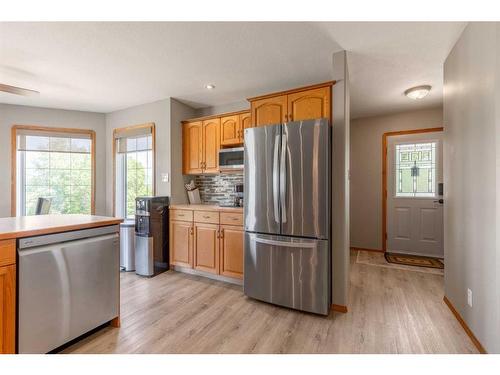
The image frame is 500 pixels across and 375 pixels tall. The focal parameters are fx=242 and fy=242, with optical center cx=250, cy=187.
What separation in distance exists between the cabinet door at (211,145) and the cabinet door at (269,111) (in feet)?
2.81

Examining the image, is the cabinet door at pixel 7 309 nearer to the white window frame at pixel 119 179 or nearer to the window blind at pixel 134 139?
the window blind at pixel 134 139

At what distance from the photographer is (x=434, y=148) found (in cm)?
398

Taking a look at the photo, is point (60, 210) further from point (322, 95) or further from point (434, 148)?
point (434, 148)

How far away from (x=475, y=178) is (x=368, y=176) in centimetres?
275

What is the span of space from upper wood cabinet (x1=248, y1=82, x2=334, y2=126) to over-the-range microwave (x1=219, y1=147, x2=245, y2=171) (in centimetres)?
57

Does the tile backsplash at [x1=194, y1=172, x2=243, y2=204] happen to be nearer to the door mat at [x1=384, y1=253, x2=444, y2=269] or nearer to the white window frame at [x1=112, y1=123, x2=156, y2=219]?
the white window frame at [x1=112, y1=123, x2=156, y2=219]

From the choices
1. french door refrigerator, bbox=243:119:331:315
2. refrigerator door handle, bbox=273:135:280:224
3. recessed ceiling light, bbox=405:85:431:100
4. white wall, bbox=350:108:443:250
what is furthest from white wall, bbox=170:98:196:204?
recessed ceiling light, bbox=405:85:431:100

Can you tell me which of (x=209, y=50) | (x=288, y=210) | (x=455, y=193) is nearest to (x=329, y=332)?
(x=288, y=210)

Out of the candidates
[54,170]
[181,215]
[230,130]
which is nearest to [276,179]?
[230,130]

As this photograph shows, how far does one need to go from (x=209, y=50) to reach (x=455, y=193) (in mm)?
2616

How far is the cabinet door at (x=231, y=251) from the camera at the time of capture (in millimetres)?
2934

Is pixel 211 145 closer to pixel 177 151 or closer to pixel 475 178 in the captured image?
pixel 177 151

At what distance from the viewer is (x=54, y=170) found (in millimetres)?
3975

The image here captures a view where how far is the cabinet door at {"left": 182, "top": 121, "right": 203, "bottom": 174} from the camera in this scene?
3.67 m
